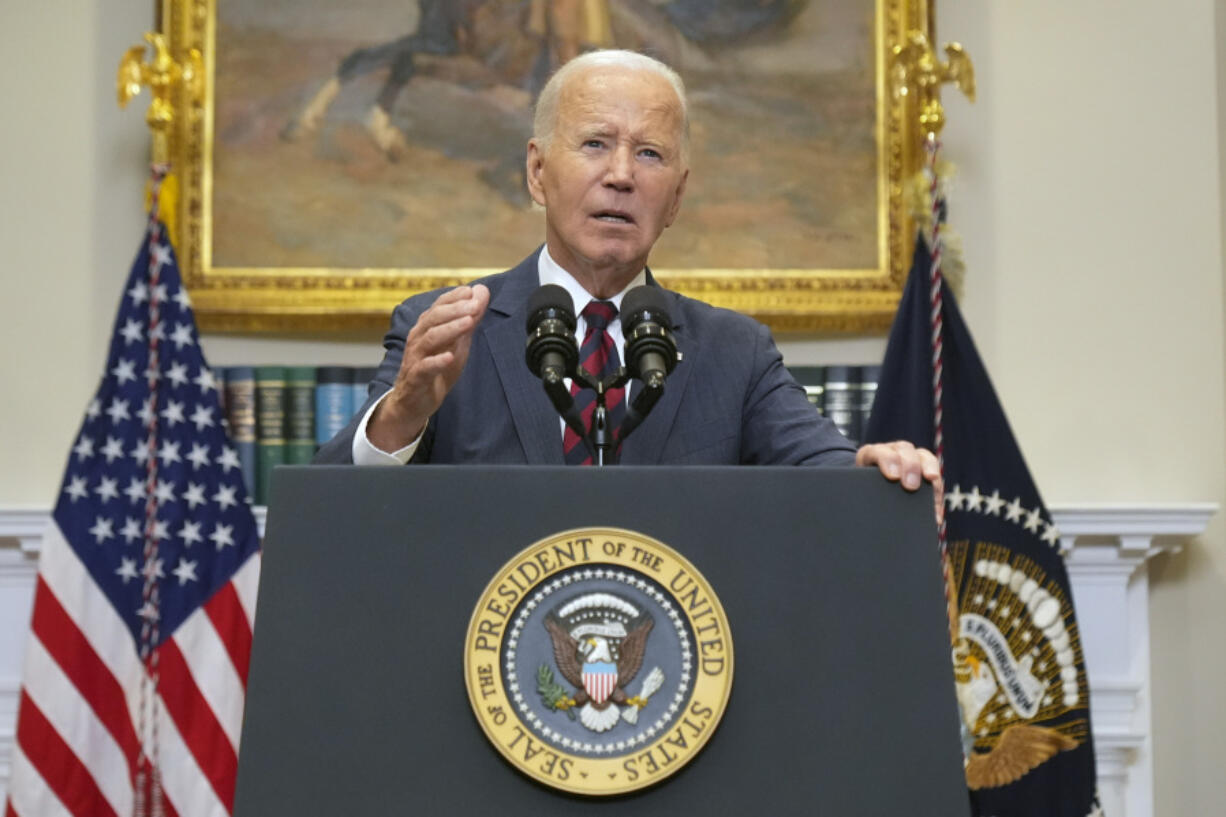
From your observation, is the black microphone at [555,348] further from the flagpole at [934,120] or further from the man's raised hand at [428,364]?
the flagpole at [934,120]

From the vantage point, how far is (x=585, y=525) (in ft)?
5.26

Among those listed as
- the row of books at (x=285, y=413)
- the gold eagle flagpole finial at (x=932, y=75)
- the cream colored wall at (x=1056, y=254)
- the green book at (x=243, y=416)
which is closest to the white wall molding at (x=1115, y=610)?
the cream colored wall at (x=1056, y=254)

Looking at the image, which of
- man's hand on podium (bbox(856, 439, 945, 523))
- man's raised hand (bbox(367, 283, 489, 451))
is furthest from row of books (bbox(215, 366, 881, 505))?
man's hand on podium (bbox(856, 439, 945, 523))

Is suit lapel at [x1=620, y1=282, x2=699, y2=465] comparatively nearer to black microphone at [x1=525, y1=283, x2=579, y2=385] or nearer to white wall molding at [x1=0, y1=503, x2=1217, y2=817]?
black microphone at [x1=525, y1=283, x2=579, y2=385]

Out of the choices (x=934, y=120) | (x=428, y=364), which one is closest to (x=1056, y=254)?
(x=934, y=120)

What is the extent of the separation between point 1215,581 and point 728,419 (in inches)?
116

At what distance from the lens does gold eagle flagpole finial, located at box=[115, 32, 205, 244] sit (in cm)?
447

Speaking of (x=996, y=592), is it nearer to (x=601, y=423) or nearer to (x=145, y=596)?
(x=145, y=596)

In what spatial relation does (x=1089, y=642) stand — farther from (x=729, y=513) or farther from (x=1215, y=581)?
(x=729, y=513)

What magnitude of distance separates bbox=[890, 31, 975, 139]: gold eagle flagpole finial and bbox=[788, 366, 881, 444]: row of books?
0.80 metres

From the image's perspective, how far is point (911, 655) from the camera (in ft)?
5.36

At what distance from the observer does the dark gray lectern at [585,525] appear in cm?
155

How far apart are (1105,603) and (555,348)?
3.30 m

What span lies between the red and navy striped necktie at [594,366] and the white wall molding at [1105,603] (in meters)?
2.44
